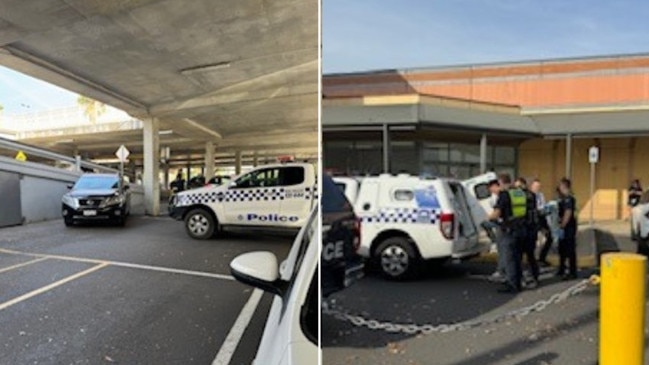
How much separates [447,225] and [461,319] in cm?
15

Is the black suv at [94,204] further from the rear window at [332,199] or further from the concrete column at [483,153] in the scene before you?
the concrete column at [483,153]

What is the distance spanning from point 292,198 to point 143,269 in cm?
206

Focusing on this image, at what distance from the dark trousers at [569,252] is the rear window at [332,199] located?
0.31m

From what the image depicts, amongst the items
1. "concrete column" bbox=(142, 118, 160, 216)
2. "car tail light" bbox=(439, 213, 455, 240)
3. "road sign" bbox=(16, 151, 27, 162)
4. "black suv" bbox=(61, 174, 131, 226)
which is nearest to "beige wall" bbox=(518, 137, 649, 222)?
"car tail light" bbox=(439, 213, 455, 240)

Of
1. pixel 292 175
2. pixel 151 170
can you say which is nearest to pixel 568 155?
pixel 292 175

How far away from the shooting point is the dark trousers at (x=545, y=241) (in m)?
0.75

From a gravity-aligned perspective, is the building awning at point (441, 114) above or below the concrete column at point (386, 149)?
above

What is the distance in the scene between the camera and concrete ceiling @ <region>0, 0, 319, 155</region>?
5227 mm

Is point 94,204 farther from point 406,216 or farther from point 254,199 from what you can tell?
point 406,216

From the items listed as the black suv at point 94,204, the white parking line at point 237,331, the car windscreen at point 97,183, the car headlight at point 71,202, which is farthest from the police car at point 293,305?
the car windscreen at point 97,183

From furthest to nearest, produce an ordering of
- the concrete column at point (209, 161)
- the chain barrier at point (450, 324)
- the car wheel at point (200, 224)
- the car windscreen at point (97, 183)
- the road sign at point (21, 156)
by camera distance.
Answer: the road sign at point (21, 156), the car windscreen at point (97, 183), the concrete column at point (209, 161), the car wheel at point (200, 224), the chain barrier at point (450, 324)

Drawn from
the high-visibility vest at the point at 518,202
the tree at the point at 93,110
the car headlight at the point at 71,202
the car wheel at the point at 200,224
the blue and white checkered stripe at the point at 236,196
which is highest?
the tree at the point at 93,110

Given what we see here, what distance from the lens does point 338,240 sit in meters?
0.78

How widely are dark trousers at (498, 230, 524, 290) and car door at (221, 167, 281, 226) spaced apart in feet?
19.6
